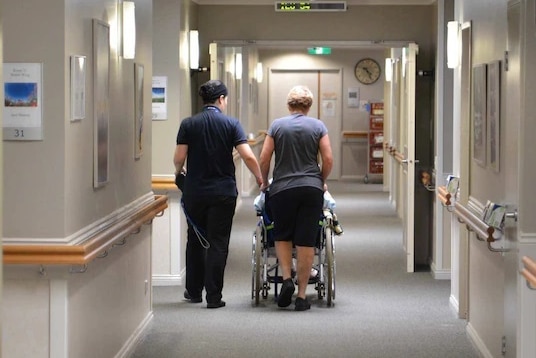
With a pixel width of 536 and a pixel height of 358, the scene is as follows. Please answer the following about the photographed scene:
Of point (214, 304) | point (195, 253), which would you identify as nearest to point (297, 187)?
point (195, 253)

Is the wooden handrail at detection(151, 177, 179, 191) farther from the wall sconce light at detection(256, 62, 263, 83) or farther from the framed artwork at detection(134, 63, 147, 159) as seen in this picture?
the wall sconce light at detection(256, 62, 263, 83)

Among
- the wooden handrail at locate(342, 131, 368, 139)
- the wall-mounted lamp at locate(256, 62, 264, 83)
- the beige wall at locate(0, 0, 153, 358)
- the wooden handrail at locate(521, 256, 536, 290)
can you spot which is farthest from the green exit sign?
the wooden handrail at locate(521, 256, 536, 290)

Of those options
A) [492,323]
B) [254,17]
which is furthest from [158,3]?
[492,323]

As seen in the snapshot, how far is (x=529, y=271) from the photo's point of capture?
444 centimetres

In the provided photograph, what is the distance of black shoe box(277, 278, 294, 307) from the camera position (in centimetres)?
780

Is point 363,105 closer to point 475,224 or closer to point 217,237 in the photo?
point 217,237

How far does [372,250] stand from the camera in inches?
443

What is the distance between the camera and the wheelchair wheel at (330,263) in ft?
25.3

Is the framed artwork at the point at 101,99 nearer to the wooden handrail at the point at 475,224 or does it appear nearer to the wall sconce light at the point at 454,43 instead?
the wooden handrail at the point at 475,224

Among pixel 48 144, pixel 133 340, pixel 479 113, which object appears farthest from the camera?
pixel 133 340

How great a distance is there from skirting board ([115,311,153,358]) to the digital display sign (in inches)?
160

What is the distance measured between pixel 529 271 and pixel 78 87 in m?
2.20

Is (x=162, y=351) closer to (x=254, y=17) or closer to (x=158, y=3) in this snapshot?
(x=158, y=3)

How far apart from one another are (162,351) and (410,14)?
511cm
